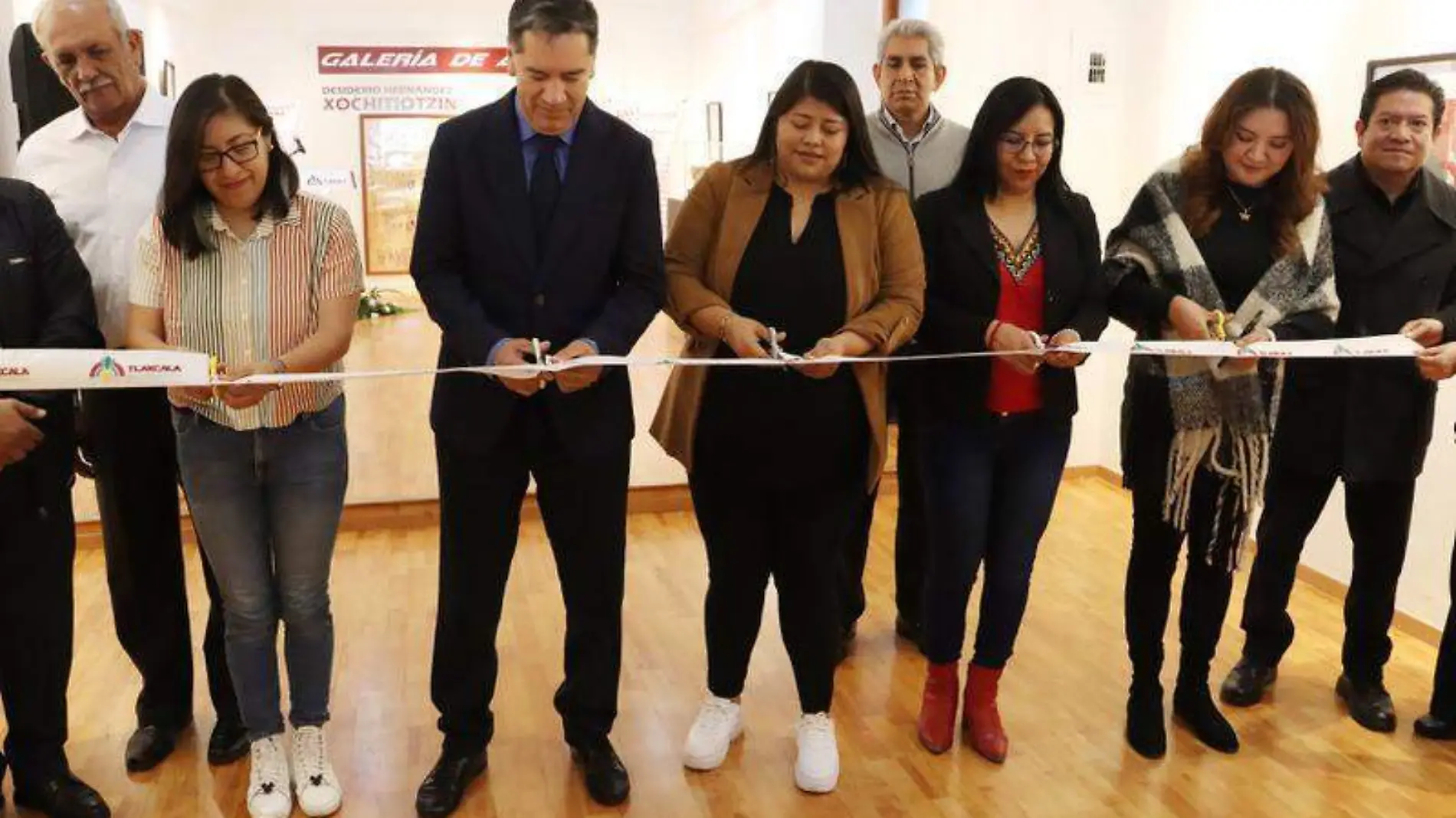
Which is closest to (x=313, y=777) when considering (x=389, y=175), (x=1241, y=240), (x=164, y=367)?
(x=164, y=367)

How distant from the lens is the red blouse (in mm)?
2918

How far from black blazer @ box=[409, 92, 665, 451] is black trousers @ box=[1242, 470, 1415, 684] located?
2012 mm

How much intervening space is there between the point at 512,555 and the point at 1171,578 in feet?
5.62

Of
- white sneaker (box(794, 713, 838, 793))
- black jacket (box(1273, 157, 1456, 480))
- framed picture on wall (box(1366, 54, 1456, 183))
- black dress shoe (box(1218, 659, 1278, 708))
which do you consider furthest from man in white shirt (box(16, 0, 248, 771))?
framed picture on wall (box(1366, 54, 1456, 183))

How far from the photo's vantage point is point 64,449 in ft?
8.68

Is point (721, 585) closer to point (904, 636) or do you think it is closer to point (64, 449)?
point (904, 636)

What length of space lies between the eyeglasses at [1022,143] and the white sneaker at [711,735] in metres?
1.54

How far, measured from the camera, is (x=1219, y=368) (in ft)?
9.64

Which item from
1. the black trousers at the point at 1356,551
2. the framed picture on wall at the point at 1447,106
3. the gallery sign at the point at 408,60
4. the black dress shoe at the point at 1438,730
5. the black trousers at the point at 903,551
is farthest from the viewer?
the gallery sign at the point at 408,60

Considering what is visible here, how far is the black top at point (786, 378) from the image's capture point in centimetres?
274

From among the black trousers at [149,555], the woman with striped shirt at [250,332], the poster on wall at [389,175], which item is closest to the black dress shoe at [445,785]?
the woman with striped shirt at [250,332]

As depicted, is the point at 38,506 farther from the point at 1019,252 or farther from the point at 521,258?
the point at 1019,252

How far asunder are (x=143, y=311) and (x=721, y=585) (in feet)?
4.68

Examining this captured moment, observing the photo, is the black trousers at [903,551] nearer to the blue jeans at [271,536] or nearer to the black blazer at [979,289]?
the black blazer at [979,289]
